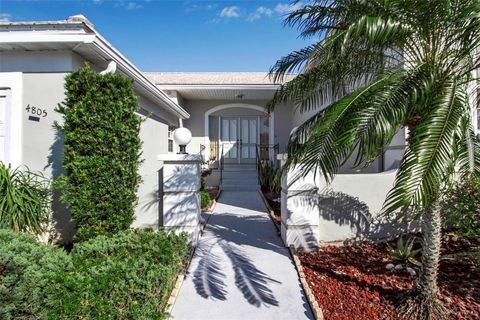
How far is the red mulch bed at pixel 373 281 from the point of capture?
351cm

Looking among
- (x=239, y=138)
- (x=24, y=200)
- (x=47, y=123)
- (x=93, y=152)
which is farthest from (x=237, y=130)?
(x=24, y=200)

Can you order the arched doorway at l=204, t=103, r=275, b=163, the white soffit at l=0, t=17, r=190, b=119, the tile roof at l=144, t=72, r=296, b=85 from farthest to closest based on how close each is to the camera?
the arched doorway at l=204, t=103, r=275, b=163, the tile roof at l=144, t=72, r=296, b=85, the white soffit at l=0, t=17, r=190, b=119

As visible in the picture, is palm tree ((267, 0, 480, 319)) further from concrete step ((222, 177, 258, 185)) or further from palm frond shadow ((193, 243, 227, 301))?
concrete step ((222, 177, 258, 185))

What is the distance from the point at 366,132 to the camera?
3029 mm

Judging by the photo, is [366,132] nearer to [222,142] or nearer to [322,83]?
[322,83]

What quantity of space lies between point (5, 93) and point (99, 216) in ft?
10.8

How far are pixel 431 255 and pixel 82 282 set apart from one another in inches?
166

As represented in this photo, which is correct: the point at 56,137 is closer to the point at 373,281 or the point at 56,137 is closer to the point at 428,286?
the point at 373,281

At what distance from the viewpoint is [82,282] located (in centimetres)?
285

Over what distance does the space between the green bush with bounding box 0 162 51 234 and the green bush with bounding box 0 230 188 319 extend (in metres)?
1.02

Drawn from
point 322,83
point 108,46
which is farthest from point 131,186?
point 322,83

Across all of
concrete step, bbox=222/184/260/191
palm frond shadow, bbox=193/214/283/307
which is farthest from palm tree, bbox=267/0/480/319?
concrete step, bbox=222/184/260/191

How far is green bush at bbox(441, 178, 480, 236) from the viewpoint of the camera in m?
4.82

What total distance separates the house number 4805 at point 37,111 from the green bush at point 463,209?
8.05 m
